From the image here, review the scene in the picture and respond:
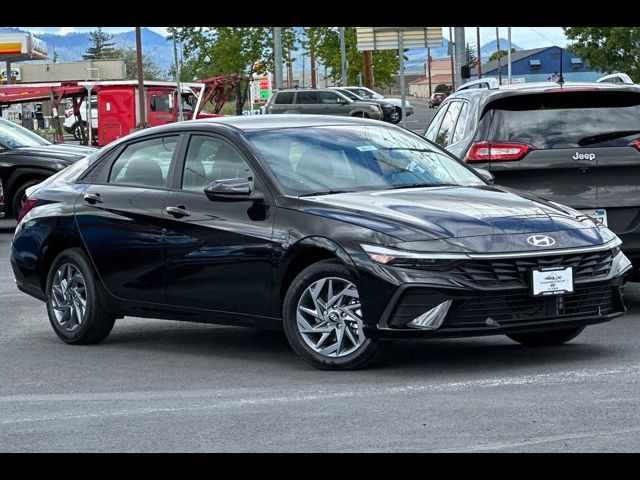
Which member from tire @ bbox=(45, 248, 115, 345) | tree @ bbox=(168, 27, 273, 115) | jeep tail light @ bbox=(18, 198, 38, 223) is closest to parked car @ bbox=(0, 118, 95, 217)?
jeep tail light @ bbox=(18, 198, 38, 223)

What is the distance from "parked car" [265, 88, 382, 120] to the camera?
57812 mm

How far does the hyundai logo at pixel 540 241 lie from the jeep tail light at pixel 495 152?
2792mm

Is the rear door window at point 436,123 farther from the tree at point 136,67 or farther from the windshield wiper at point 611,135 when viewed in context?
the tree at point 136,67

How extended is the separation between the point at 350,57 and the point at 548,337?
312ft

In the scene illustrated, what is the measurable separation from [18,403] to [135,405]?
672 mm

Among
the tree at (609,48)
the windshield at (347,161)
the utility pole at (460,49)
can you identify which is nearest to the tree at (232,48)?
the tree at (609,48)

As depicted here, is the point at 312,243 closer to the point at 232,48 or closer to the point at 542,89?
the point at 542,89

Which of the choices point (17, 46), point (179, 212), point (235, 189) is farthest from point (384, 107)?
point (235, 189)

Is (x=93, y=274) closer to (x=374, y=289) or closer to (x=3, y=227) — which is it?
(x=374, y=289)

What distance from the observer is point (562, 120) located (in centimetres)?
1164

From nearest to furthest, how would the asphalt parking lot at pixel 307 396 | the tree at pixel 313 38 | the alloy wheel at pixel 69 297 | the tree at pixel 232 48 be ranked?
the asphalt parking lot at pixel 307 396, the alloy wheel at pixel 69 297, the tree at pixel 232 48, the tree at pixel 313 38

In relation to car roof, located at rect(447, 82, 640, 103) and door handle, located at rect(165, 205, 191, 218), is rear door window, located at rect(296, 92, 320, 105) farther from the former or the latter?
door handle, located at rect(165, 205, 191, 218)

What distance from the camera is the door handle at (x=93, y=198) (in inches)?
419
